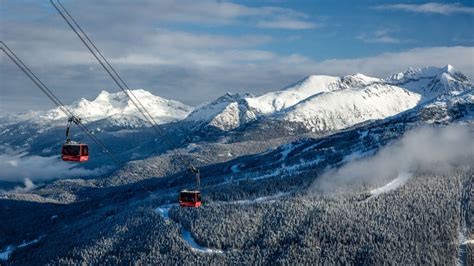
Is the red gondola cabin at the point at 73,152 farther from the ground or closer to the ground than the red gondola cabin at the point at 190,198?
farther from the ground

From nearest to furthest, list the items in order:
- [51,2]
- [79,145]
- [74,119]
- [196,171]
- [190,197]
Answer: [51,2]
[74,119]
[79,145]
[196,171]
[190,197]

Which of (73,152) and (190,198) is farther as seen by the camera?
(190,198)

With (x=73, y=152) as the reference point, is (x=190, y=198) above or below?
below

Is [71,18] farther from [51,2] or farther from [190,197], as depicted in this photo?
[190,197]

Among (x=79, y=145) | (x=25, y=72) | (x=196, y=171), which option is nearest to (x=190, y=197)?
(x=196, y=171)

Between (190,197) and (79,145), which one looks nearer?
(79,145)

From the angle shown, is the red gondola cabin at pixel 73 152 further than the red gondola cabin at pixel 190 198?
No

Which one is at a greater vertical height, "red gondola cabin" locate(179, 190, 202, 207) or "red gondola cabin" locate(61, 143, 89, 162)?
"red gondola cabin" locate(61, 143, 89, 162)

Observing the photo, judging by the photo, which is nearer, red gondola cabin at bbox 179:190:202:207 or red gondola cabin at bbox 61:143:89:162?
red gondola cabin at bbox 61:143:89:162

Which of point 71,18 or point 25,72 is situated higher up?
point 71,18

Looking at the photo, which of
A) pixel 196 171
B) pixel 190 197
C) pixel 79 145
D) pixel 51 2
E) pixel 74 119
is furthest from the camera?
pixel 190 197

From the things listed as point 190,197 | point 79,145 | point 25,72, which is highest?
point 25,72
